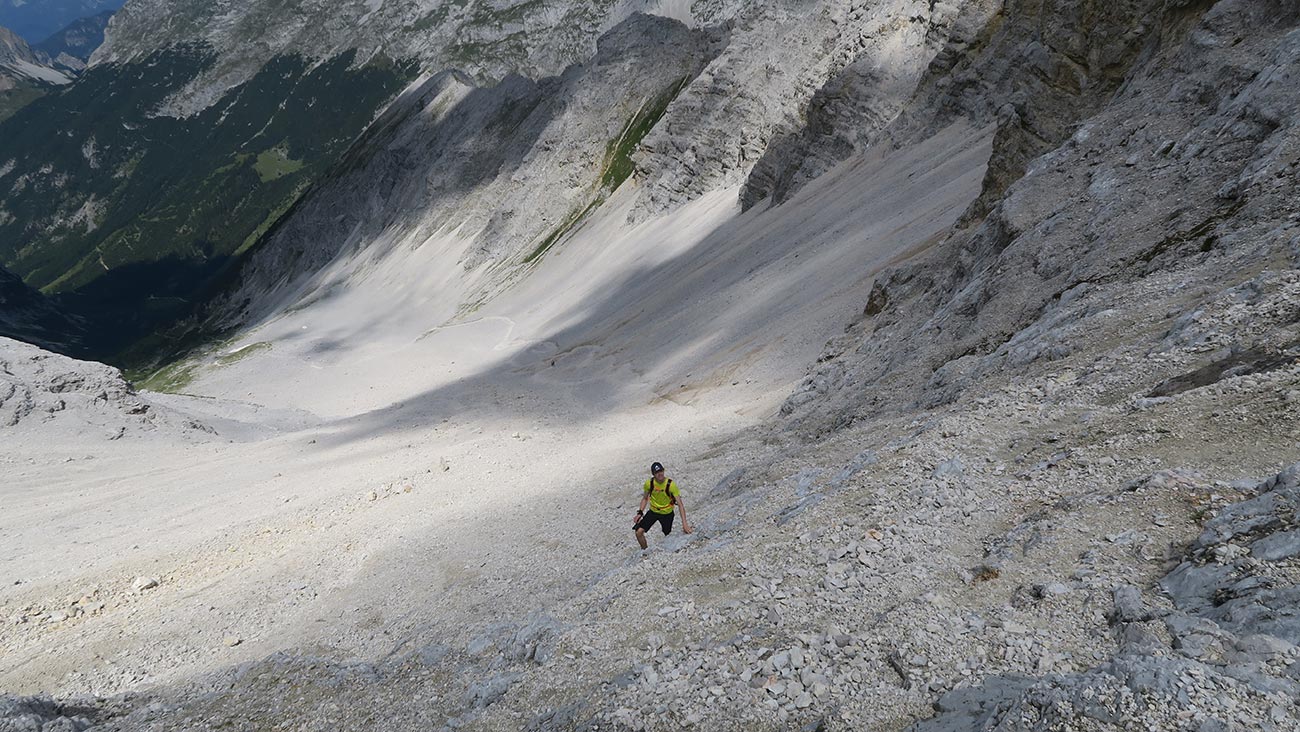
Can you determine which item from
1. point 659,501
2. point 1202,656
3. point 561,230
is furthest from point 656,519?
point 561,230

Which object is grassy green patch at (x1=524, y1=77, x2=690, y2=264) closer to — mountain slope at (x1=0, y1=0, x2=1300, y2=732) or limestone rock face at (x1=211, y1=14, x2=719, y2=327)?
limestone rock face at (x1=211, y1=14, x2=719, y2=327)

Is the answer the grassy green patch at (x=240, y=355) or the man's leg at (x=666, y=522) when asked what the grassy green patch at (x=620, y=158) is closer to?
the grassy green patch at (x=240, y=355)

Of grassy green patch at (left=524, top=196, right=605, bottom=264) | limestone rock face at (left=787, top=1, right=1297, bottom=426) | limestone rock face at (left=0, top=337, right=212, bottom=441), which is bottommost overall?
limestone rock face at (left=787, top=1, right=1297, bottom=426)

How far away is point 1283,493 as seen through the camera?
590 centimetres

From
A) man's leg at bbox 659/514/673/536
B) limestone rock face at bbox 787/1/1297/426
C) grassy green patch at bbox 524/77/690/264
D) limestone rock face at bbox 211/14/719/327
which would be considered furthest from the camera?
limestone rock face at bbox 211/14/719/327

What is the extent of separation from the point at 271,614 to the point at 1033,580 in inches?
559

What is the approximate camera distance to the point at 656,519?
12.3 metres

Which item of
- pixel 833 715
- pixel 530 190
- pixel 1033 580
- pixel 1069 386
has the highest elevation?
pixel 530 190

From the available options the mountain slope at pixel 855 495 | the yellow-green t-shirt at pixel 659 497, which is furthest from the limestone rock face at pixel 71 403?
the yellow-green t-shirt at pixel 659 497

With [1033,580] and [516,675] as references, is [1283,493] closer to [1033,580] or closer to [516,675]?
[1033,580]

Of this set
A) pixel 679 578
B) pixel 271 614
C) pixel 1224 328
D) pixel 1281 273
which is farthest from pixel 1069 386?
pixel 271 614

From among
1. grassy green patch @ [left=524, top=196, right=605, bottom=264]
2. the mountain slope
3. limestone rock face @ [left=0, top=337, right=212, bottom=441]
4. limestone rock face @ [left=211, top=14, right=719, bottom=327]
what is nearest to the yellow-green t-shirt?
the mountain slope

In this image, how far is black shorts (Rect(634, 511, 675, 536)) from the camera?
12203 mm

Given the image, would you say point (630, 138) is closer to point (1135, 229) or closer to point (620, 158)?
point (620, 158)
